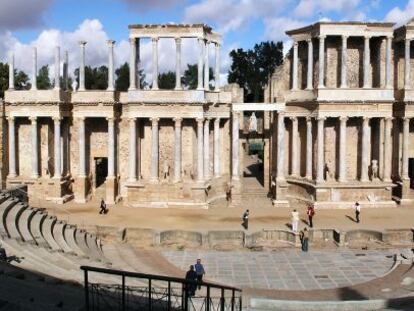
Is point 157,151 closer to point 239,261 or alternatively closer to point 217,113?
point 217,113

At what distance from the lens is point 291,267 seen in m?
22.6

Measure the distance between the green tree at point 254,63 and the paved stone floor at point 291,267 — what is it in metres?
59.7

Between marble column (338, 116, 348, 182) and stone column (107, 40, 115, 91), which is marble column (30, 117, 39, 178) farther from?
marble column (338, 116, 348, 182)

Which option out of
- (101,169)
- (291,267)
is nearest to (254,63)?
(101,169)

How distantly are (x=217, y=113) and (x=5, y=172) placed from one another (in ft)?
48.3

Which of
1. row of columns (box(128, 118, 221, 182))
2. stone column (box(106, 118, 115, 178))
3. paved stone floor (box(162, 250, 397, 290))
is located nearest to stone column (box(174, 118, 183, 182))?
row of columns (box(128, 118, 221, 182))

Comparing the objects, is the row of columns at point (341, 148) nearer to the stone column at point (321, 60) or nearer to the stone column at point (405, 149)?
the stone column at point (405, 149)

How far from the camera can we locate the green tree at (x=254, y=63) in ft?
272

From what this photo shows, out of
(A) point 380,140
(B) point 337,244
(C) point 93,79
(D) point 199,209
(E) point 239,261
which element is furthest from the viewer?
(C) point 93,79

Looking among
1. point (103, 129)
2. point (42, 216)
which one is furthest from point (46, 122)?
point (42, 216)

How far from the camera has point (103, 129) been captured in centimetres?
3806

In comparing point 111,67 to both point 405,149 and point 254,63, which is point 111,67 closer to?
point 405,149

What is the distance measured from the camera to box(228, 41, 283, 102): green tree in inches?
3263

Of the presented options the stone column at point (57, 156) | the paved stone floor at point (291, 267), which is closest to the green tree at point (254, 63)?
Answer: the stone column at point (57, 156)
